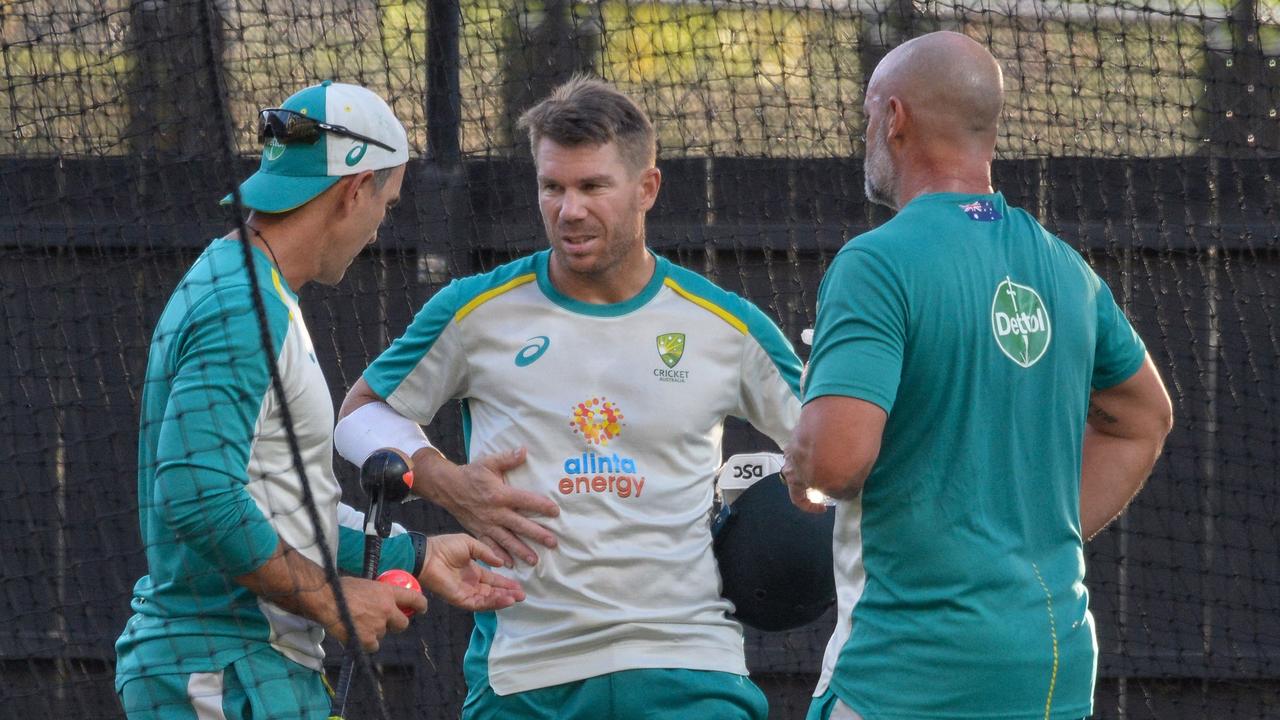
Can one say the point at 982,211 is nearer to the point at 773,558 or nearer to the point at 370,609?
the point at 773,558

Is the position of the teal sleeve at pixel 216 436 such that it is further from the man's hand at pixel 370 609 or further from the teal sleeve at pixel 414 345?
the teal sleeve at pixel 414 345

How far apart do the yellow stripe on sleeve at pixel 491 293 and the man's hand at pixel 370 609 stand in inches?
26.3

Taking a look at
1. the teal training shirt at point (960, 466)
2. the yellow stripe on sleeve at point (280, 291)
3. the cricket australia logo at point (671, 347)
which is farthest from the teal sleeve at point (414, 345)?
the teal training shirt at point (960, 466)

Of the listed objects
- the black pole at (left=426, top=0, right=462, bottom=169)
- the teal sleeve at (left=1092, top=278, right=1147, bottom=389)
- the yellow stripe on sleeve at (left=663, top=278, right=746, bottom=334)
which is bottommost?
the teal sleeve at (left=1092, top=278, right=1147, bottom=389)

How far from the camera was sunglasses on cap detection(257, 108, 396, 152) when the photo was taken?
2473 millimetres

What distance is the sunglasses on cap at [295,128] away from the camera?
2.47 metres

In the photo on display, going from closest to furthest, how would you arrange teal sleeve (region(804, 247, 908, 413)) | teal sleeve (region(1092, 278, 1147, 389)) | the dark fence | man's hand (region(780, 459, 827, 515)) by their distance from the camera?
teal sleeve (region(804, 247, 908, 413))
man's hand (region(780, 459, 827, 515))
teal sleeve (region(1092, 278, 1147, 389))
the dark fence

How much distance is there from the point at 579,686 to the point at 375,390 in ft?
2.31

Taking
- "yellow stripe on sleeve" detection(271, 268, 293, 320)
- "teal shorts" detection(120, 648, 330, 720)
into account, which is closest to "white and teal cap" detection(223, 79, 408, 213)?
"yellow stripe on sleeve" detection(271, 268, 293, 320)

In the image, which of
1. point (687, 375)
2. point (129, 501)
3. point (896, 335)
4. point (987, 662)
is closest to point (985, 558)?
point (987, 662)

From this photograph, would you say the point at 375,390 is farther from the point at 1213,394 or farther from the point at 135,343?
the point at 1213,394

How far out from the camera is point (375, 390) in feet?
9.53

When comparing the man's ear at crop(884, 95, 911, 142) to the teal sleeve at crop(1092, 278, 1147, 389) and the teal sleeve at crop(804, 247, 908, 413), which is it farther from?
the teal sleeve at crop(1092, 278, 1147, 389)

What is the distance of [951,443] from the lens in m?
2.16
